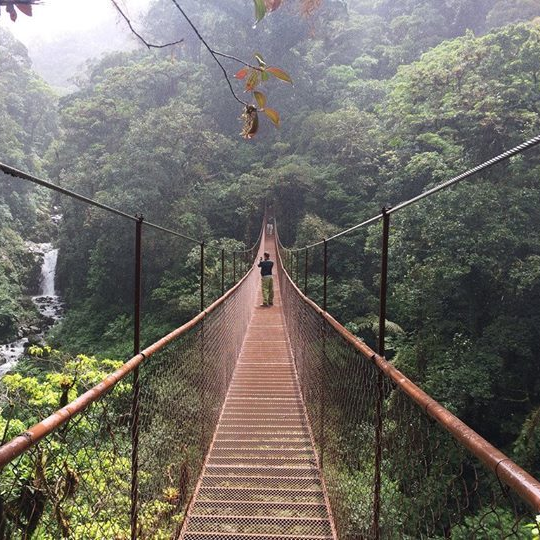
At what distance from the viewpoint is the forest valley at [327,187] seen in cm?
700

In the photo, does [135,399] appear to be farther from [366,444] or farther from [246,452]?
[246,452]

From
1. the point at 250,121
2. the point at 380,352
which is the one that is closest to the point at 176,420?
the point at 380,352

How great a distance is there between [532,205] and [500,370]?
2.53m

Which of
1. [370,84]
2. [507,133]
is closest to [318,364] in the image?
[507,133]


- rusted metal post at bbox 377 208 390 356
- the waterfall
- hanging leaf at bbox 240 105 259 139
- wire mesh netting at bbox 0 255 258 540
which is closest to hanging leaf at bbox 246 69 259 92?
hanging leaf at bbox 240 105 259 139

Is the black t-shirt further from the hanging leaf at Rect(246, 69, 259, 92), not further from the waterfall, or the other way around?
the waterfall

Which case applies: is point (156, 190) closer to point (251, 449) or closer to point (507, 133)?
point (507, 133)

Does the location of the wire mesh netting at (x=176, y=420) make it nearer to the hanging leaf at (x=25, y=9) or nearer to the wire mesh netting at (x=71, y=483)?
the wire mesh netting at (x=71, y=483)

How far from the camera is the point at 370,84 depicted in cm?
1652

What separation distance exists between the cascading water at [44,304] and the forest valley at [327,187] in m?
0.40

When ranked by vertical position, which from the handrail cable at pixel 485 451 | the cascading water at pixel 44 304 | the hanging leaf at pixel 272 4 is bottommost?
the cascading water at pixel 44 304

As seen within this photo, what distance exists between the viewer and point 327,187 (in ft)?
42.3

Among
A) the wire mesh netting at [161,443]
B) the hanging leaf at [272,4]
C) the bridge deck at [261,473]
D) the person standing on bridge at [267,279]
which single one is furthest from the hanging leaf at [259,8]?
the person standing on bridge at [267,279]

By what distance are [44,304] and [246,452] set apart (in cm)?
1333
